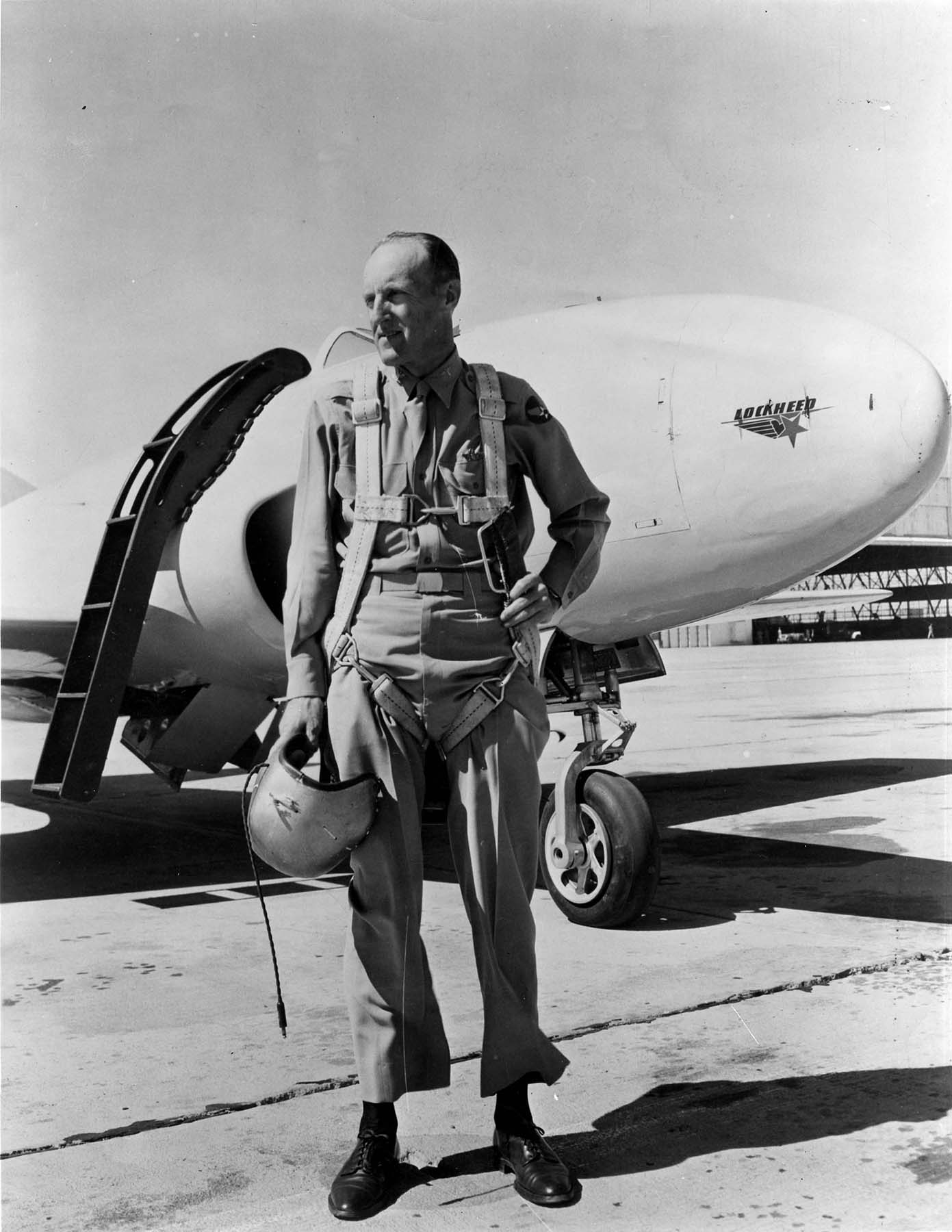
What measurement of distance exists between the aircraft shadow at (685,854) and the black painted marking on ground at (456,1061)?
68 centimetres

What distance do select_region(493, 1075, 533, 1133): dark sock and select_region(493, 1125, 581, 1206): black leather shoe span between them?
1 cm

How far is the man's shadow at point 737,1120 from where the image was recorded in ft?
7.73

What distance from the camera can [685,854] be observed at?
6395mm

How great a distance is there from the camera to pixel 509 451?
2.55m

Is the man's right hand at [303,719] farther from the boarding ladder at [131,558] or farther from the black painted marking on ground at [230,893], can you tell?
the black painted marking on ground at [230,893]

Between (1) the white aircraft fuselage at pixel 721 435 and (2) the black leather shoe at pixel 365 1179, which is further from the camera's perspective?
(1) the white aircraft fuselage at pixel 721 435

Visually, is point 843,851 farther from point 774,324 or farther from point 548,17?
point 548,17

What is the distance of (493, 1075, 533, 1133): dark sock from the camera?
2359 millimetres

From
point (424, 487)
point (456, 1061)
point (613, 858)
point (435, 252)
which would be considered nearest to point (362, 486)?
point (424, 487)

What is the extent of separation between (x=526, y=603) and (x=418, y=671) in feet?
0.90

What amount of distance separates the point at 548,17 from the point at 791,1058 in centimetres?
327

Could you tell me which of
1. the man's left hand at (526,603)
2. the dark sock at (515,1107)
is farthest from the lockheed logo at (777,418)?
the dark sock at (515,1107)

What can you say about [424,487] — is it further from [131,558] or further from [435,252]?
[131,558]

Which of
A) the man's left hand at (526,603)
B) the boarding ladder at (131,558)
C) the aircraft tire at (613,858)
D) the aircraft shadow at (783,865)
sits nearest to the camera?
the man's left hand at (526,603)
